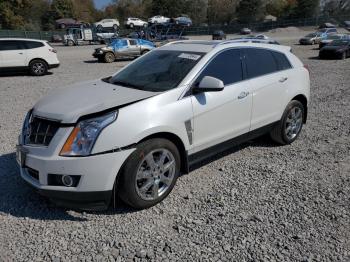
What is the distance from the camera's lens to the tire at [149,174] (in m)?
3.31

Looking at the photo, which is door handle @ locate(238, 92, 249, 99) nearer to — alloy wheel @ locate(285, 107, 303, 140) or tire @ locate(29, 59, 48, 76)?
alloy wheel @ locate(285, 107, 303, 140)

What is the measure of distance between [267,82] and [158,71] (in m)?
1.59

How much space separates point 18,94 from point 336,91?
951 cm

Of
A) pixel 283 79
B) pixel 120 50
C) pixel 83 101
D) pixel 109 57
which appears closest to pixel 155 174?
pixel 83 101

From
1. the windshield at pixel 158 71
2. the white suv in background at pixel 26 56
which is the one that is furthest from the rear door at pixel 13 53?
the windshield at pixel 158 71

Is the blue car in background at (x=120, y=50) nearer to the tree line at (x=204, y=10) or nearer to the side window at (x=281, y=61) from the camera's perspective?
the side window at (x=281, y=61)

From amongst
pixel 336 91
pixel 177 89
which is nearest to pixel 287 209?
pixel 177 89

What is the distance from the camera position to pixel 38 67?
1444 centimetres

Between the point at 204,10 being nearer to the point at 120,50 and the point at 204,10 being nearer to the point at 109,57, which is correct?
the point at 120,50

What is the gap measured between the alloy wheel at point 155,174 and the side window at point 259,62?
177 centimetres

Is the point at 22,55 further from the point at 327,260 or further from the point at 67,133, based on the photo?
the point at 327,260

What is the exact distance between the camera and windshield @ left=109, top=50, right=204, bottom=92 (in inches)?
155

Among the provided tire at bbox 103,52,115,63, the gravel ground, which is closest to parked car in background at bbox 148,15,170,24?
tire at bbox 103,52,115,63

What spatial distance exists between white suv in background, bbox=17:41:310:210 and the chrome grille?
0.04 feet
